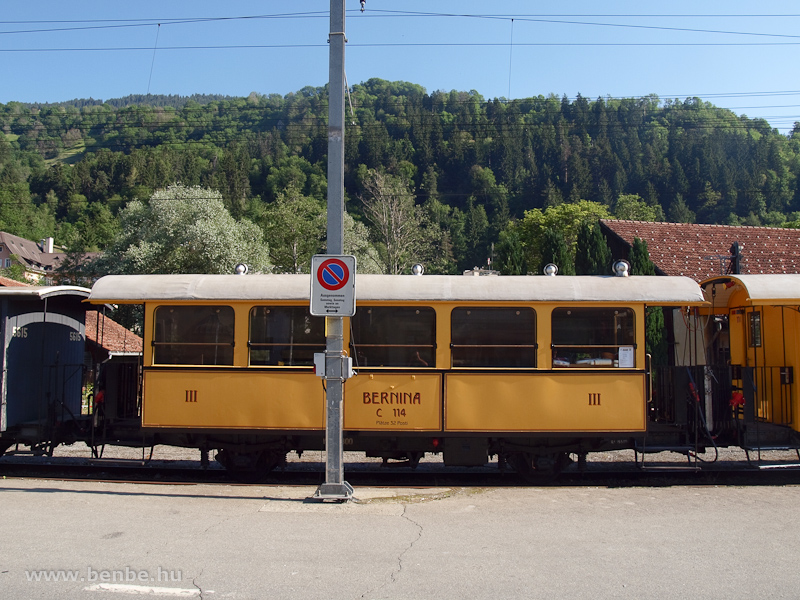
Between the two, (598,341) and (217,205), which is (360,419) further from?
(217,205)

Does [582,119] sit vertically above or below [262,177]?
above

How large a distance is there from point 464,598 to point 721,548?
9.24 ft

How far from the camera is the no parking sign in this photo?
7.99m

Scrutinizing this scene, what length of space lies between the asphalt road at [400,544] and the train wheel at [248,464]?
0.96 m

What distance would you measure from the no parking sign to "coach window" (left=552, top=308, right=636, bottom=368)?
308 centimetres

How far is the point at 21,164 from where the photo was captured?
344 feet

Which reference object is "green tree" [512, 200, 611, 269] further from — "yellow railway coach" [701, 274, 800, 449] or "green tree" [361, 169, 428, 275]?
"yellow railway coach" [701, 274, 800, 449]

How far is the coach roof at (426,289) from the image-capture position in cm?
903

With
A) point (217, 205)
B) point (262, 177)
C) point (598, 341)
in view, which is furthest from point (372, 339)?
point (262, 177)


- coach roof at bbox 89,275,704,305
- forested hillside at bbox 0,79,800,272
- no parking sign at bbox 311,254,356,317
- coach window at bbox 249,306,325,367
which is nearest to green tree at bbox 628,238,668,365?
coach roof at bbox 89,275,704,305

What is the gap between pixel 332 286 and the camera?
8.00m

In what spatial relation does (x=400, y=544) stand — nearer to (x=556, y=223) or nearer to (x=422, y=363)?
(x=422, y=363)

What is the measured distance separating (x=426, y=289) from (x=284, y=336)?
2.18 meters

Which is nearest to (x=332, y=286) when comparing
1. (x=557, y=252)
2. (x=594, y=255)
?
(x=594, y=255)
